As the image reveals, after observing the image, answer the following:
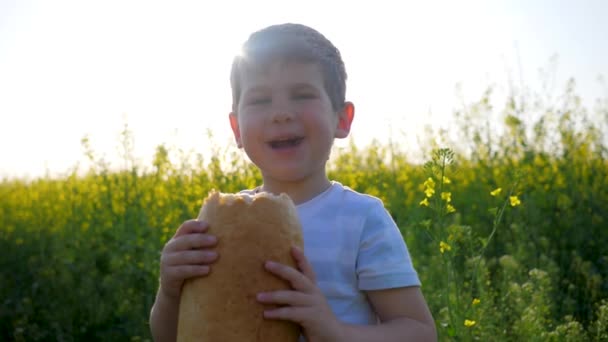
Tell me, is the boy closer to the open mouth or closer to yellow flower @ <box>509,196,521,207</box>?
the open mouth

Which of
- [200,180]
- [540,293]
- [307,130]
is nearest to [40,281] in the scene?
[200,180]

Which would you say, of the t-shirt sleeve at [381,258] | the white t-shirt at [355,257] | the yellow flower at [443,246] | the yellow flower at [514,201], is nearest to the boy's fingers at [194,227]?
the white t-shirt at [355,257]

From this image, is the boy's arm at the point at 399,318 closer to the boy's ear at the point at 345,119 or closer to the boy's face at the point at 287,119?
the boy's face at the point at 287,119

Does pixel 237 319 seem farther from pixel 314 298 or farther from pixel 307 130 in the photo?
pixel 307 130

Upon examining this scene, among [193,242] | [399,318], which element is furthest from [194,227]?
[399,318]

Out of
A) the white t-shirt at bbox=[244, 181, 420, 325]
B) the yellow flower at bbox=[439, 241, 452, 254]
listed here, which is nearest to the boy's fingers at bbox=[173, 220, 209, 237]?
the white t-shirt at bbox=[244, 181, 420, 325]

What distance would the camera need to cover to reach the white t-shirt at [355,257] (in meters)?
1.77

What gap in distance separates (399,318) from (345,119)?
2.19ft

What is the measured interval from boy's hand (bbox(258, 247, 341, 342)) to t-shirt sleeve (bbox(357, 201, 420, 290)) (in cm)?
24

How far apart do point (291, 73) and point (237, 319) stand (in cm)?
74

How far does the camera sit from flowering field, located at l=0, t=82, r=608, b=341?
407 centimetres

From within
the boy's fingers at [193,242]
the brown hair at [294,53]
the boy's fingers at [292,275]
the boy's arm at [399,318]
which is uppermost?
the brown hair at [294,53]

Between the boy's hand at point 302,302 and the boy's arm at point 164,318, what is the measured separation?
14.0 inches

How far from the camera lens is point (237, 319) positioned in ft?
4.73
